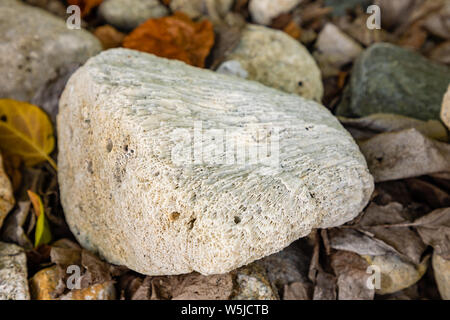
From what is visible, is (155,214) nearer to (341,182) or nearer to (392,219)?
(341,182)

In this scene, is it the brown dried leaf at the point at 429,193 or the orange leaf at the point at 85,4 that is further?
the orange leaf at the point at 85,4

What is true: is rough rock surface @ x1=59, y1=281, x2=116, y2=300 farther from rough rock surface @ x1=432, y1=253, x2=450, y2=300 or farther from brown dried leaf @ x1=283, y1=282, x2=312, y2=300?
rough rock surface @ x1=432, y1=253, x2=450, y2=300

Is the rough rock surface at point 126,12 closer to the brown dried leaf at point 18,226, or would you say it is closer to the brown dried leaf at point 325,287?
the brown dried leaf at point 18,226

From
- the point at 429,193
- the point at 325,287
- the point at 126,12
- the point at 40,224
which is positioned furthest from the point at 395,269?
the point at 126,12

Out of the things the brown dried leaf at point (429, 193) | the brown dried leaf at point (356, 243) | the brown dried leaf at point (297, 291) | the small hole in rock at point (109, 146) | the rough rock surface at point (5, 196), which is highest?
the small hole in rock at point (109, 146)

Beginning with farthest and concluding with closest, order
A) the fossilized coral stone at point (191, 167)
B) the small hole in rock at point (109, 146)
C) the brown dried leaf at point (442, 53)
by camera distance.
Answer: the brown dried leaf at point (442, 53) → the small hole in rock at point (109, 146) → the fossilized coral stone at point (191, 167)

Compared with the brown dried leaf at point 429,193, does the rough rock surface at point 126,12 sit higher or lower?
higher

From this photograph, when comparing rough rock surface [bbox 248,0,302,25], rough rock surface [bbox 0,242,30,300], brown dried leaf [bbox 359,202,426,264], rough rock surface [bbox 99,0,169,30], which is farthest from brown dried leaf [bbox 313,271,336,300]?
rough rock surface [bbox 99,0,169,30]

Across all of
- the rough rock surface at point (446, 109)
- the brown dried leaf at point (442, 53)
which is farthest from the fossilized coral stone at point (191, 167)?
the brown dried leaf at point (442, 53)
